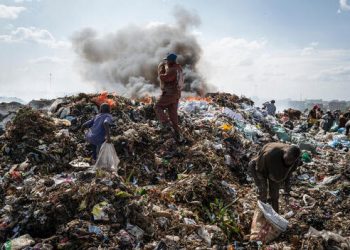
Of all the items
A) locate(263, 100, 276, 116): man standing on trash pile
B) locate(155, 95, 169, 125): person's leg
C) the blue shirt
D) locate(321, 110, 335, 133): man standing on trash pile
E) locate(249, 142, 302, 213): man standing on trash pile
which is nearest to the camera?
locate(249, 142, 302, 213): man standing on trash pile

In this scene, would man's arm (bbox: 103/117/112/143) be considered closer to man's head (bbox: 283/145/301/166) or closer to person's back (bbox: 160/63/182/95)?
person's back (bbox: 160/63/182/95)

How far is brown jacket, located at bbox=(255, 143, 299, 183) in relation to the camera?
442cm

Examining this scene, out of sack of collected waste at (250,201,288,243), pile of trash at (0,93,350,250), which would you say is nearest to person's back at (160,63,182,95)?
pile of trash at (0,93,350,250)

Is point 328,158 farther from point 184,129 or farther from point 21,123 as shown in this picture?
point 21,123

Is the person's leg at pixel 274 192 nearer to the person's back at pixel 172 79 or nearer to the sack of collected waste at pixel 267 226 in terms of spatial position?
the sack of collected waste at pixel 267 226

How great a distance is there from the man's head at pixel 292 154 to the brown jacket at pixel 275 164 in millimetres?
123

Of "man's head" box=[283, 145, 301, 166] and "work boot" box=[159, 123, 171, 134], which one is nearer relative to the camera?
"man's head" box=[283, 145, 301, 166]

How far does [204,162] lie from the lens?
6.80m

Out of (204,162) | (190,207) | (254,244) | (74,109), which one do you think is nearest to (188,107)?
(74,109)

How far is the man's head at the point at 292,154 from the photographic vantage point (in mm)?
4160

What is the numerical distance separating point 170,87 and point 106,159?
263 cm

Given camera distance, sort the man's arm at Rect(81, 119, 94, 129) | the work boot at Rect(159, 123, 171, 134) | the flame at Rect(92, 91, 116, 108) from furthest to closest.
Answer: the flame at Rect(92, 91, 116, 108)
the work boot at Rect(159, 123, 171, 134)
the man's arm at Rect(81, 119, 94, 129)

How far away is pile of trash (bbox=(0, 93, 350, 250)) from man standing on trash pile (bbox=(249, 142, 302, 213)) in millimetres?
347

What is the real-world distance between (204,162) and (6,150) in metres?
3.81
